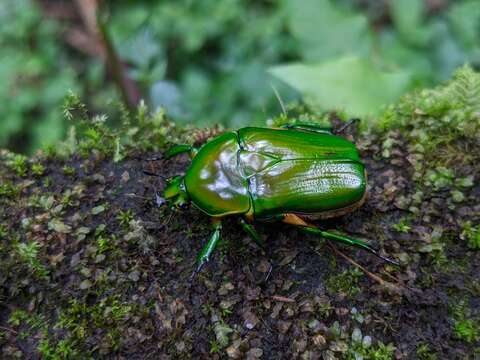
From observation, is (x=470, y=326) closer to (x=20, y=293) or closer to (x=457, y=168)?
(x=457, y=168)

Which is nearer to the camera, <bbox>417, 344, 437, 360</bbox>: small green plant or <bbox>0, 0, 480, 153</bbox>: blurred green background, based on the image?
<bbox>417, 344, 437, 360</bbox>: small green plant

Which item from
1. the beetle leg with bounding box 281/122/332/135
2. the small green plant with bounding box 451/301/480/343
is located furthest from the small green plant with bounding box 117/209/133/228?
the small green plant with bounding box 451/301/480/343

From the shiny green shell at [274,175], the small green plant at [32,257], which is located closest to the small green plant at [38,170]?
the small green plant at [32,257]

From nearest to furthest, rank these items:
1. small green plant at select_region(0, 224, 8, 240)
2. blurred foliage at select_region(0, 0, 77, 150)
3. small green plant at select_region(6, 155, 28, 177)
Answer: small green plant at select_region(0, 224, 8, 240)
small green plant at select_region(6, 155, 28, 177)
blurred foliage at select_region(0, 0, 77, 150)

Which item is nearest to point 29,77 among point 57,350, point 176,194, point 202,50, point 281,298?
point 202,50

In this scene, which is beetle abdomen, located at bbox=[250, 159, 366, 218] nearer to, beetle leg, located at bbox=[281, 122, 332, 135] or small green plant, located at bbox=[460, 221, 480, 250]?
beetle leg, located at bbox=[281, 122, 332, 135]

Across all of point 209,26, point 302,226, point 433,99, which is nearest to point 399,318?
point 302,226

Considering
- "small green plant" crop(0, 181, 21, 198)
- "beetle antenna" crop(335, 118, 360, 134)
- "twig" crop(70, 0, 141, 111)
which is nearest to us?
"small green plant" crop(0, 181, 21, 198)
